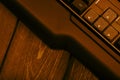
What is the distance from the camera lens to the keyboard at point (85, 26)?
1.59 feet

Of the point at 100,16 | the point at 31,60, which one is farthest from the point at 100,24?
the point at 31,60

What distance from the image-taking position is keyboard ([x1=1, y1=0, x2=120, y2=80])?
0.48m

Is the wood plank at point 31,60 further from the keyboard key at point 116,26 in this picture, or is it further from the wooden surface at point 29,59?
the keyboard key at point 116,26

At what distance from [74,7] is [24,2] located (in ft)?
0.27

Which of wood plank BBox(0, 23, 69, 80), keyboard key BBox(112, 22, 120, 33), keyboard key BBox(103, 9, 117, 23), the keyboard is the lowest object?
wood plank BBox(0, 23, 69, 80)

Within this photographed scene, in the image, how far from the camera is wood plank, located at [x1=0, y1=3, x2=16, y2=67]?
0.53 m

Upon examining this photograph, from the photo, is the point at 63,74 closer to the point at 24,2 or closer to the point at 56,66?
the point at 56,66

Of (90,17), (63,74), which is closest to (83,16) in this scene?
(90,17)

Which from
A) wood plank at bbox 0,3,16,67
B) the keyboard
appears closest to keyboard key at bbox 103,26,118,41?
the keyboard

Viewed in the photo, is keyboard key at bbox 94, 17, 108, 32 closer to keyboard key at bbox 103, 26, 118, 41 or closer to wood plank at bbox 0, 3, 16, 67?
keyboard key at bbox 103, 26, 118, 41

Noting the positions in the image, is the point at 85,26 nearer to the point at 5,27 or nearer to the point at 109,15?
the point at 109,15

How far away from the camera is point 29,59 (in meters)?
0.53

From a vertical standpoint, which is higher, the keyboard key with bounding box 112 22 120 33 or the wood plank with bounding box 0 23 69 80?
the keyboard key with bounding box 112 22 120 33

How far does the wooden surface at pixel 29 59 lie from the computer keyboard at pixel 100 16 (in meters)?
0.08
